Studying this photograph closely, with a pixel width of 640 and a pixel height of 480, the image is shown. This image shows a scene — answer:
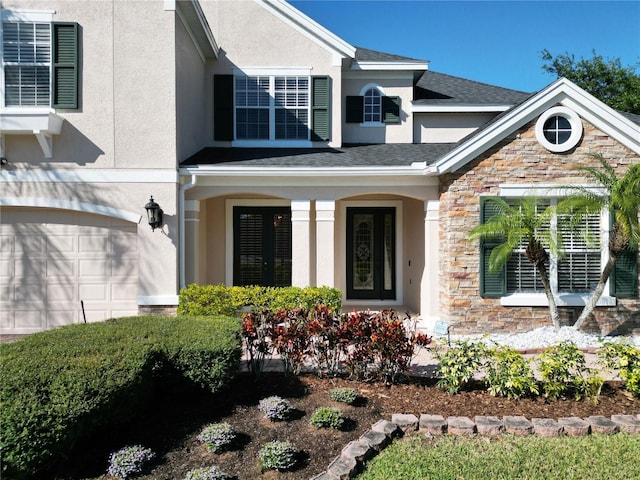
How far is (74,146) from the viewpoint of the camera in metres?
8.78

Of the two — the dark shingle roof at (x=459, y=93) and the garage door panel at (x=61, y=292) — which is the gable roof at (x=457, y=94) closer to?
the dark shingle roof at (x=459, y=93)

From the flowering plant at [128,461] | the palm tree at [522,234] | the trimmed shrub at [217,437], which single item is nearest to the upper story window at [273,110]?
the palm tree at [522,234]

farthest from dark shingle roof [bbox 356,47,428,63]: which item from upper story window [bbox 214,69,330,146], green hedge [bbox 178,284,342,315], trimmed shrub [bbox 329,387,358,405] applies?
trimmed shrub [bbox 329,387,358,405]

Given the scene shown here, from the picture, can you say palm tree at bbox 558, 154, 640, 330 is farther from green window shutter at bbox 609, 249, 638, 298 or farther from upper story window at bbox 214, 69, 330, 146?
upper story window at bbox 214, 69, 330, 146

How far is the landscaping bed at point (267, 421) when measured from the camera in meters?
3.96

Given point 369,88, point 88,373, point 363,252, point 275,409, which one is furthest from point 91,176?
point 369,88

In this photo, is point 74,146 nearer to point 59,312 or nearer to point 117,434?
point 59,312

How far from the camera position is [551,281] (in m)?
8.95

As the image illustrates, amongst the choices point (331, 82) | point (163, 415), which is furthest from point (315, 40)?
point (163, 415)

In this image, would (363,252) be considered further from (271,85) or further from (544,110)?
(544,110)

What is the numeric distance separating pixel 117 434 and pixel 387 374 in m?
3.17

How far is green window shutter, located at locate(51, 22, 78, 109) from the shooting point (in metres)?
8.72

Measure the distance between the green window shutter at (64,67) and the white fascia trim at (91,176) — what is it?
1.30 m

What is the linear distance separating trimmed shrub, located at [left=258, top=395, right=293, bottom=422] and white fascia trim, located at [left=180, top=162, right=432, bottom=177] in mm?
5439
